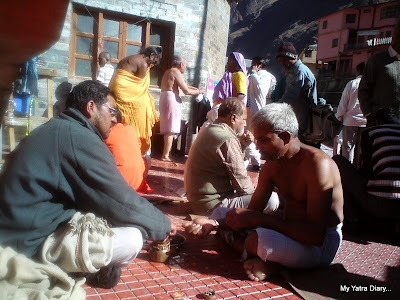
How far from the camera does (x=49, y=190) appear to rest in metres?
1.99

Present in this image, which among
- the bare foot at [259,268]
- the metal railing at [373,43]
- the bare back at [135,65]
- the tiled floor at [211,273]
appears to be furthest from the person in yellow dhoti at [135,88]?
the metal railing at [373,43]

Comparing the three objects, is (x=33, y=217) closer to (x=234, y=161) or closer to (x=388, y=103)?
(x=234, y=161)

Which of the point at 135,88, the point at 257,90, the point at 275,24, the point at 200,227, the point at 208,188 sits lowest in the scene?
the point at 200,227

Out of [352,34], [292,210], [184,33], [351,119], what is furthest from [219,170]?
[352,34]

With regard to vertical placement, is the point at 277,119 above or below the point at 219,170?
above

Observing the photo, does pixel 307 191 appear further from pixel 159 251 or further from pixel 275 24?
pixel 275 24

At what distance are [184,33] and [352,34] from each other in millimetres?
43055

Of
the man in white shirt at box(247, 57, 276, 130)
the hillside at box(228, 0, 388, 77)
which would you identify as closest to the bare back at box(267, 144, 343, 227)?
the man in white shirt at box(247, 57, 276, 130)

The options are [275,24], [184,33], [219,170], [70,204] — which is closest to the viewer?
[70,204]

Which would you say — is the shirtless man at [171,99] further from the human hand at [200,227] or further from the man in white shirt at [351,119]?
the human hand at [200,227]

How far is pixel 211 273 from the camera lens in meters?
2.67

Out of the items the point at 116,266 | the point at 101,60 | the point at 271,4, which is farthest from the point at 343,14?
the point at 116,266

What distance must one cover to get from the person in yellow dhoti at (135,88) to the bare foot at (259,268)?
333cm

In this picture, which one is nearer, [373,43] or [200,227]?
[200,227]
